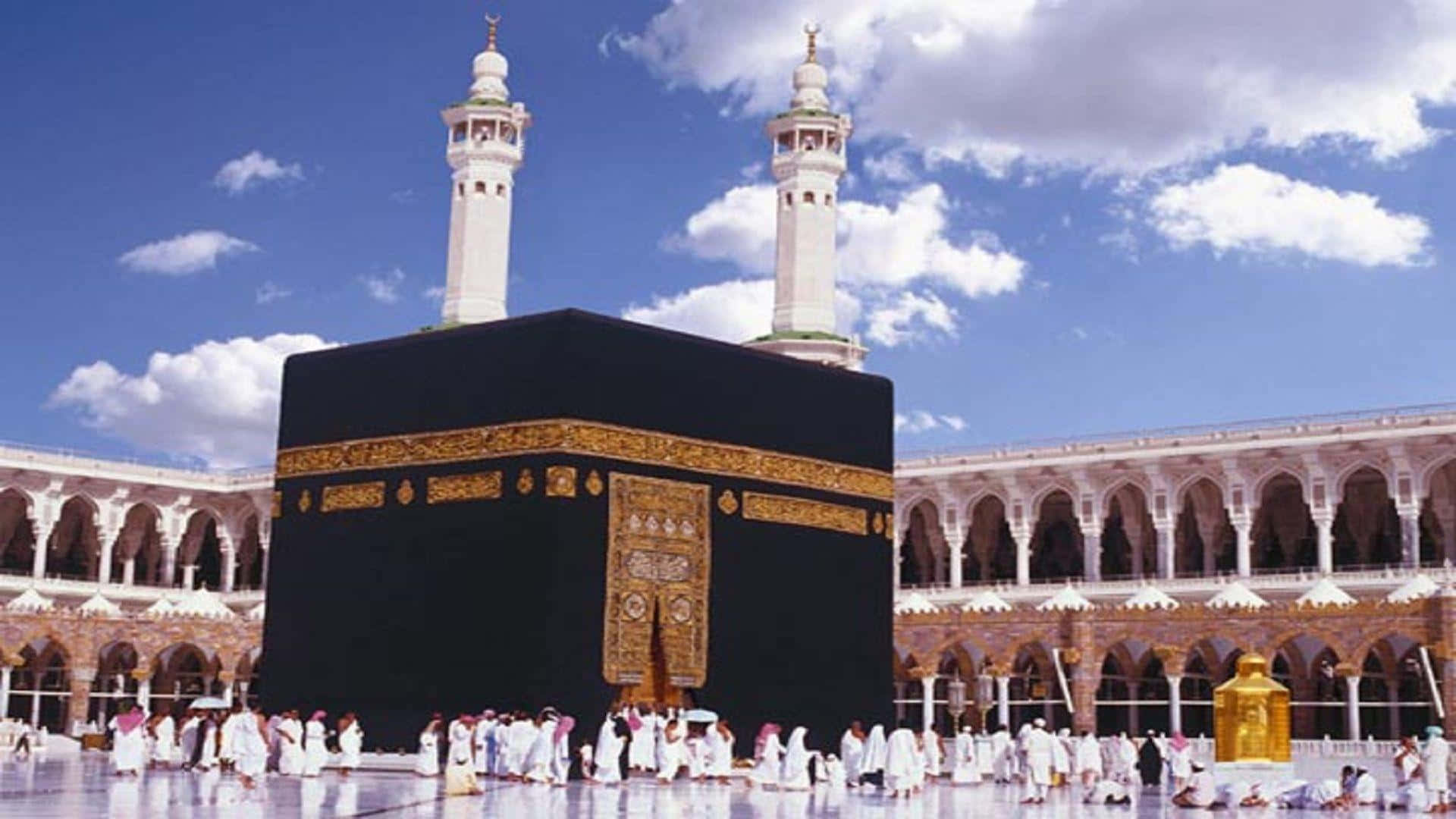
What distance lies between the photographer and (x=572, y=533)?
1230 centimetres

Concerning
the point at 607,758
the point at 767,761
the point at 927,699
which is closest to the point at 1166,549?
the point at 927,699

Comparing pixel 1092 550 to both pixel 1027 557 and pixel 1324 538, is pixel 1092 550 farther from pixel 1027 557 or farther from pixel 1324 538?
pixel 1324 538

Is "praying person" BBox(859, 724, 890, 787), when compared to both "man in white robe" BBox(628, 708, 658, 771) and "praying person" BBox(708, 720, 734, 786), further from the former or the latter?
"man in white robe" BBox(628, 708, 658, 771)

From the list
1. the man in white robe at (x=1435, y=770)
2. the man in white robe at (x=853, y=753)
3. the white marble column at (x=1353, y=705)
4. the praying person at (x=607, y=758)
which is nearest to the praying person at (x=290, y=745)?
the praying person at (x=607, y=758)

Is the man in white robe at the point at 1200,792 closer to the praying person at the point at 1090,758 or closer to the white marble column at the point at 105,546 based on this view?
the praying person at the point at 1090,758

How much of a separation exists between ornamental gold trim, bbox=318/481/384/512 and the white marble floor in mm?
1904

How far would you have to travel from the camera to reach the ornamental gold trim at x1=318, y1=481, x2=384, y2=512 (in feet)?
43.7

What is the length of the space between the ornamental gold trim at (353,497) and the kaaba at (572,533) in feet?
0.08

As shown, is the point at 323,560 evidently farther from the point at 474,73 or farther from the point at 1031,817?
the point at 474,73

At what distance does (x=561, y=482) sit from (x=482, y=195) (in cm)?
1471

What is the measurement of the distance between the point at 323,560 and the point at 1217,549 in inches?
774

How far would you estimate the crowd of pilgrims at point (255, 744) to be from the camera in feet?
37.3

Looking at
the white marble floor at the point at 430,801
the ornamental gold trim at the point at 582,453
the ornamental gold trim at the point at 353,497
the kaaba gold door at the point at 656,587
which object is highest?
the ornamental gold trim at the point at 582,453

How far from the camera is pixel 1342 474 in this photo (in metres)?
26.1
